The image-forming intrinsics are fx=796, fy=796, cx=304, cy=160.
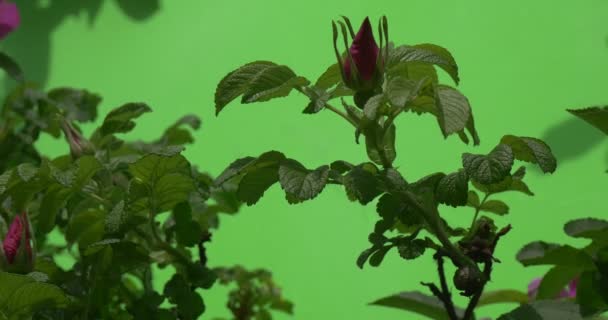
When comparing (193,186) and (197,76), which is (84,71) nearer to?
(197,76)

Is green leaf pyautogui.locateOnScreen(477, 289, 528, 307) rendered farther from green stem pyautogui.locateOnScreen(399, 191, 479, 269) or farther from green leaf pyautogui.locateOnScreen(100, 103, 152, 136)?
green leaf pyautogui.locateOnScreen(100, 103, 152, 136)

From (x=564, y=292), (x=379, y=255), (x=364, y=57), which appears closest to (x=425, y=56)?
(x=364, y=57)

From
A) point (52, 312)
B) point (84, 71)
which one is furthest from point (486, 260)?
point (84, 71)

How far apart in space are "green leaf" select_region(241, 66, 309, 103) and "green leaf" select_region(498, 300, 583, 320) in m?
0.23

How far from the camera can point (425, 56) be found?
0.56 m

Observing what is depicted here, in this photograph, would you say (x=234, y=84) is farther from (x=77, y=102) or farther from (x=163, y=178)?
(x=77, y=102)

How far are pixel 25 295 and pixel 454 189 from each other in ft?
1.07

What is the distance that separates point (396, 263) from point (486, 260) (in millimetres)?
1024

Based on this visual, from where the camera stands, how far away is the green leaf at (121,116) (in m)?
0.80

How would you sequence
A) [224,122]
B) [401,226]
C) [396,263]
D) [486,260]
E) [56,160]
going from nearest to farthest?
[486,260] → [401,226] → [56,160] → [396,263] → [224,122]

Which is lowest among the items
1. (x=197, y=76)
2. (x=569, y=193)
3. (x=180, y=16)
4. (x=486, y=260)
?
(x=486, y=260)

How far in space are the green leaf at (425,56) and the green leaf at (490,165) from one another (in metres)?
0.07

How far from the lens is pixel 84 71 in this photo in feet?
6.46

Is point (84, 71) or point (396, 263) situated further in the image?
point (84, 71)
